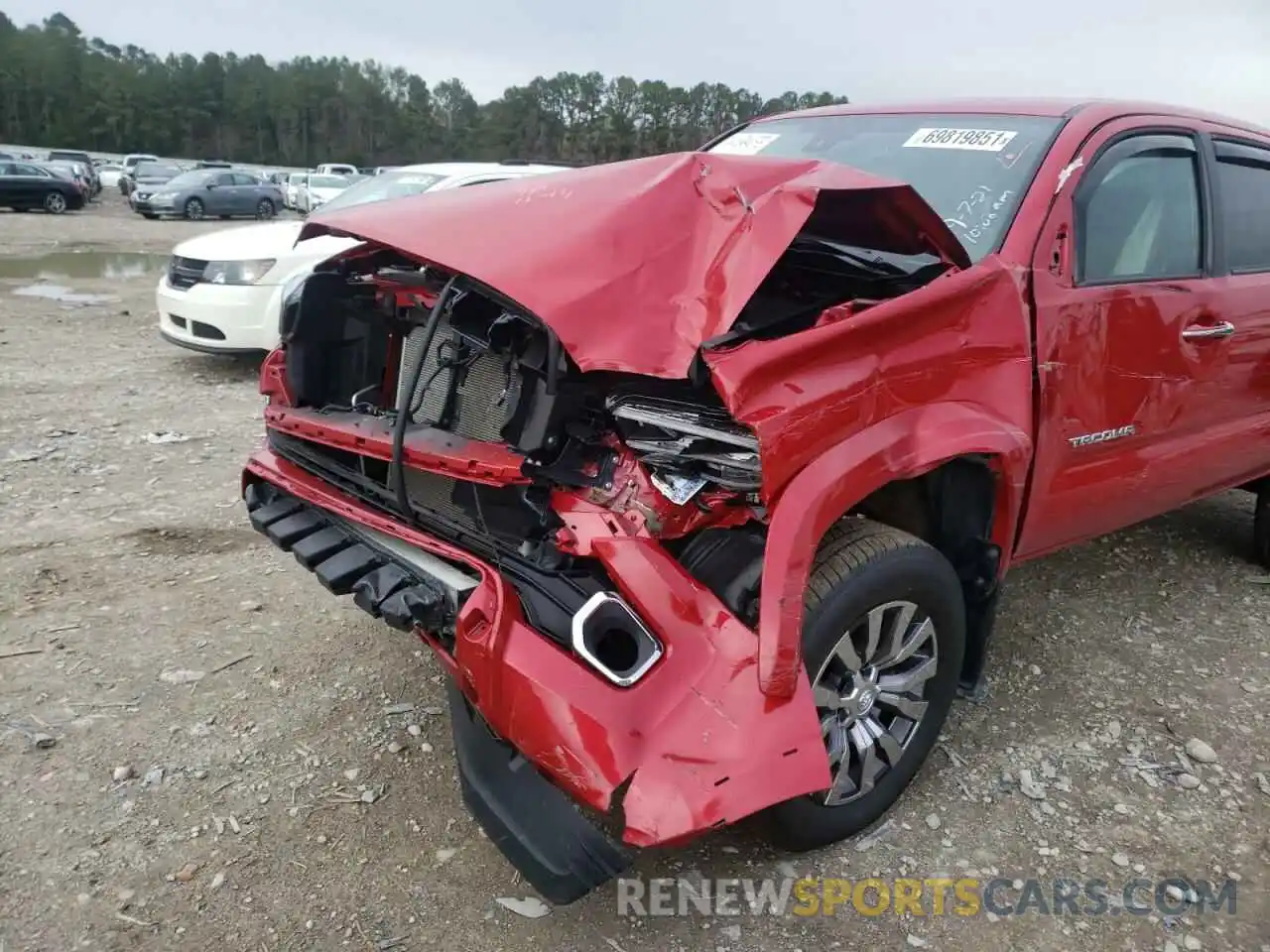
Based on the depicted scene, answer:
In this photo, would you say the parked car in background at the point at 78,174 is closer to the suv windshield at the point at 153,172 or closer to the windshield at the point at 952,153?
the suv windshield at the point at 153,172

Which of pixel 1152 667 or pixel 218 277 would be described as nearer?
pixel 1152 667

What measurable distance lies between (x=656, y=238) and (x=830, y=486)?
2.28ft

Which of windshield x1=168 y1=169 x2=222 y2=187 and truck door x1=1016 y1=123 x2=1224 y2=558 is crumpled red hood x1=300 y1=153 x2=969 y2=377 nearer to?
truck door x1=1016 y1=123 x2=1224 y2=558

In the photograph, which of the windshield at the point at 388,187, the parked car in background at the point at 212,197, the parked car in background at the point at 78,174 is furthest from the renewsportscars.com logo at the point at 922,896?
the parked car in background at the point at 78,174

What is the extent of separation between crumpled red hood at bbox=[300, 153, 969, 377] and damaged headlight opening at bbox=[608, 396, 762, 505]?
17 centimetres

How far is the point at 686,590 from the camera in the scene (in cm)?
198

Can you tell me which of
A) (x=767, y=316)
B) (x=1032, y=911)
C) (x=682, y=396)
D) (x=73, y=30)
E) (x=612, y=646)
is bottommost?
(x=1032, y=911)

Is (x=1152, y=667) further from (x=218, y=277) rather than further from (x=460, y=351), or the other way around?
(x=218, y=277)

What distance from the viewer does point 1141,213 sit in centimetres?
297

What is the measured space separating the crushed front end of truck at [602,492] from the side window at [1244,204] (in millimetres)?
1651

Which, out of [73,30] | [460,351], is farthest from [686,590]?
[73,30]

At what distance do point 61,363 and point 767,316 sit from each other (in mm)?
6938

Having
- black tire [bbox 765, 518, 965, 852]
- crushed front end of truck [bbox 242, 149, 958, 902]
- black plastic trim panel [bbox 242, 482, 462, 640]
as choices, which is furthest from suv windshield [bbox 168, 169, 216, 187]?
black tire [bbox 765, 518, 965, 852]

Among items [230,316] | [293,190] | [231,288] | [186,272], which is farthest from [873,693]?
[293,190]
